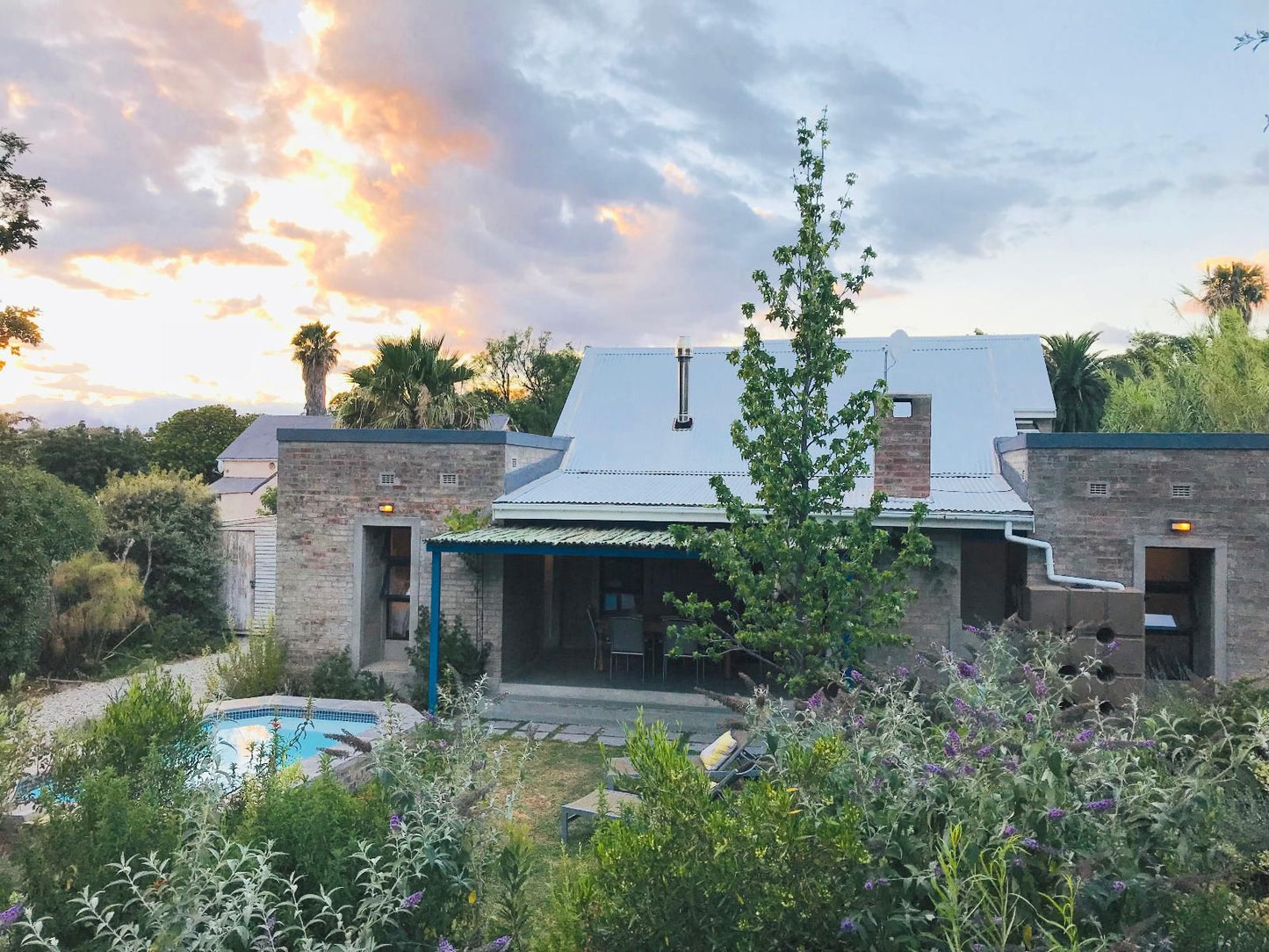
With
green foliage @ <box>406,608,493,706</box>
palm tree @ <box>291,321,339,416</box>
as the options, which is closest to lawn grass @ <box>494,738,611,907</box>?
green foliage @ <box>406,608,493,706</box>

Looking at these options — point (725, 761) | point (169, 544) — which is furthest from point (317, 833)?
point (169, 544)

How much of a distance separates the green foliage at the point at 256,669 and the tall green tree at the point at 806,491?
6509 mm

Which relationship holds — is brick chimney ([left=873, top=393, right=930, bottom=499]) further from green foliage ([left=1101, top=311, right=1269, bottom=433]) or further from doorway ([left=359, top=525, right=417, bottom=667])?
doorway ([left=359, top=525, right=417, bottom=667])

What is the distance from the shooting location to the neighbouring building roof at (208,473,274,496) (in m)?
41.7

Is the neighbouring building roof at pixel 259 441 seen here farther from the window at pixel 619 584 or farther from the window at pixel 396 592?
the window at pixel 619 584

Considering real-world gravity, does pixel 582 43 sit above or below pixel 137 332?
above

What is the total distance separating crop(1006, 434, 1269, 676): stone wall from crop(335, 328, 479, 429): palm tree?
42.7ft

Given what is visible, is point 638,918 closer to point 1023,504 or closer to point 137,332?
point 1023,504

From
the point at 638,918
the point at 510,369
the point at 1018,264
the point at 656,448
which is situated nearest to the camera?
the point at 638,918

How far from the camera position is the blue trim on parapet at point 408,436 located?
1143cm

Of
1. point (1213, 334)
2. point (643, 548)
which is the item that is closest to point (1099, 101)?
point (1213, 334)

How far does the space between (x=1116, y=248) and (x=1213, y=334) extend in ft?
10.6

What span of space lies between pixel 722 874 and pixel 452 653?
27.3 feet

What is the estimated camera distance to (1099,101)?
11664 millimetres
